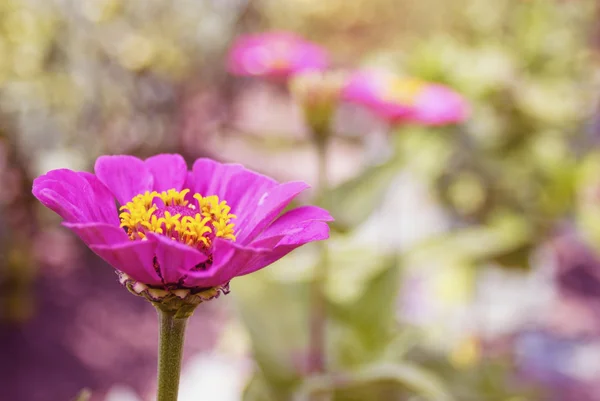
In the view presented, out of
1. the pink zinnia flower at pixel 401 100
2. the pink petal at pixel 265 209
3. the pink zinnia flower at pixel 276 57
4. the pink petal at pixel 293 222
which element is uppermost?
the pink zinnia flower at pixel 276 57

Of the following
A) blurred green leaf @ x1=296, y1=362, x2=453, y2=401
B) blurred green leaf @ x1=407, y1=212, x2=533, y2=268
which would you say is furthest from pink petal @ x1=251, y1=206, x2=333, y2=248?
blurred green leaf @ x1=407, y1=212, x2=533, y2=268

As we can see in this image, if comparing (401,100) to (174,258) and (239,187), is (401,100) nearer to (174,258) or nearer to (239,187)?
(239,187)

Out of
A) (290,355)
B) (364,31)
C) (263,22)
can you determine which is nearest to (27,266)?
(290,355)

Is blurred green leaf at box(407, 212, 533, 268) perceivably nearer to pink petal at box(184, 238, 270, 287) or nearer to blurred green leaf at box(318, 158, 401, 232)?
blurred green leaf at box(318, 158, 401, 232)

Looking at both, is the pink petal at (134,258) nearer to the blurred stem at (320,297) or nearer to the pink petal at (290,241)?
the pink petal at (290,241)

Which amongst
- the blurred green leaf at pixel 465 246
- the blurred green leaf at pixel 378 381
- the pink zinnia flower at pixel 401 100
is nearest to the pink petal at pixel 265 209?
the blurred green leaf at pixel 378 381

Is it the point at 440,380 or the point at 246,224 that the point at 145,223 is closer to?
the point at 246,224

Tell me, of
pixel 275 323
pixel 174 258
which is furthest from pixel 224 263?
pixel 275 323
